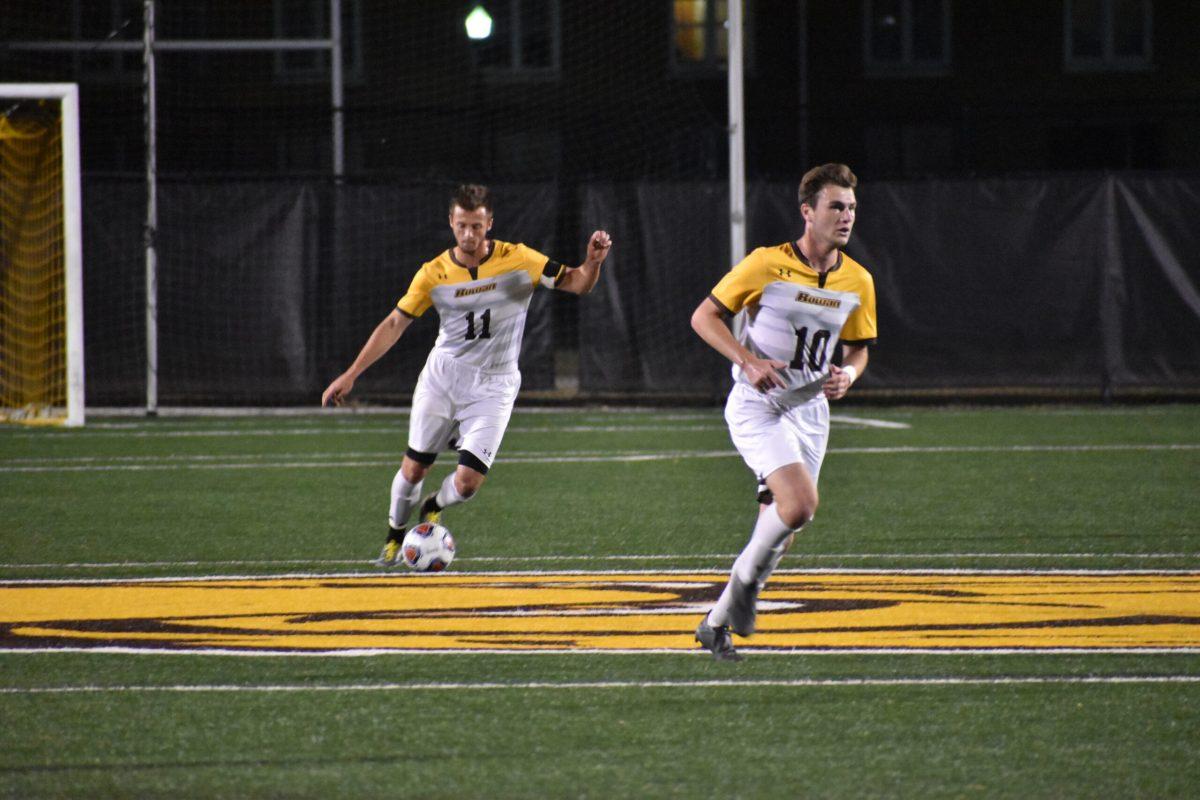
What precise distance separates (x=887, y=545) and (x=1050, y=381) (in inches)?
389

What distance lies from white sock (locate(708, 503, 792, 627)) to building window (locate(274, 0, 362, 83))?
26.2 meters

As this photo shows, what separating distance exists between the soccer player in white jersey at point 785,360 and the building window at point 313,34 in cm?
2569

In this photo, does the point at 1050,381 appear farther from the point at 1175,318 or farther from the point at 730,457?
the point at 730,457

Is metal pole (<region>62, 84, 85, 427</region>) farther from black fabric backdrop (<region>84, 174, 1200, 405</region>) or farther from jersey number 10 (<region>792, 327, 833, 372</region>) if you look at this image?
jersey number 10 (<region>792, 327, 833, 372</region>)

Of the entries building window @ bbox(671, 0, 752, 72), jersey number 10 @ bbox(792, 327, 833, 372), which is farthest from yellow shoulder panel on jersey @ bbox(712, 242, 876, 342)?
building window @ bbox(671, 0, 752, 72)

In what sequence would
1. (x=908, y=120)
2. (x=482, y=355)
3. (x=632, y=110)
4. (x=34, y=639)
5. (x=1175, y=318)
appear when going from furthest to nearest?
(x=908, y=120)
(x=632, y=110)
(x=1175, y=318)
(x=482, y=355)
(x=34, y=639)

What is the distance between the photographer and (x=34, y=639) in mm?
6816

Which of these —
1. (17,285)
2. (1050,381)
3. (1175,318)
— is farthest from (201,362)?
(1175,318)

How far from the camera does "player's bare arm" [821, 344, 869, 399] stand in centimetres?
642

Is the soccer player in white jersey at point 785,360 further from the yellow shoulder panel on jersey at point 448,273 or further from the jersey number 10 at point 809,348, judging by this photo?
the yellow shoulder panel on jersey at point 448,273

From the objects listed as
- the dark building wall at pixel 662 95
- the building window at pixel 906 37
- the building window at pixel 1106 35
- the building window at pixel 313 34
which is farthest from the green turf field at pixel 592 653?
the building window at pixel 1106 35

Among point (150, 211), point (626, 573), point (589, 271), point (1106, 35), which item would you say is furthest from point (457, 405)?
point (1106, 35)

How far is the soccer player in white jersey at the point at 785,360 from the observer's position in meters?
6.34

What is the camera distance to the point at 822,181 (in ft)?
21.5
